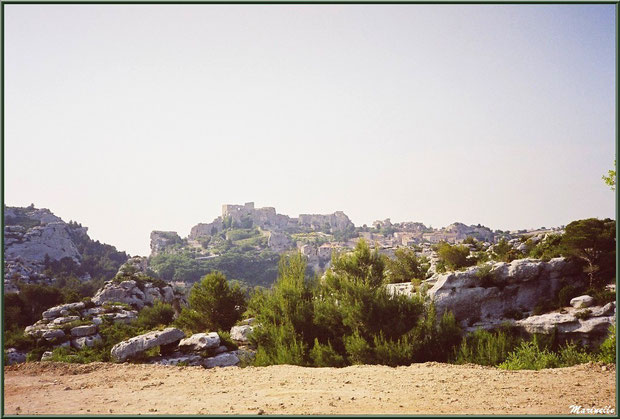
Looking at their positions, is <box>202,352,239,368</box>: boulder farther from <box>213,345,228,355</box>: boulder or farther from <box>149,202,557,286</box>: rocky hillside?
<box>149,202,557,286</box>: rocky hillside

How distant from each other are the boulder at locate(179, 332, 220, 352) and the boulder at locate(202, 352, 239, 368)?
0.51 m

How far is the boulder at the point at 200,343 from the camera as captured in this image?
1386 centimetres

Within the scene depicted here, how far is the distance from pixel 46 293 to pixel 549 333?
1593 inches

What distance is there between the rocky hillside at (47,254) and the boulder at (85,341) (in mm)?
28481

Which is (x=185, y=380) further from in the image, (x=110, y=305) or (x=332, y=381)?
(x=110, y=305)

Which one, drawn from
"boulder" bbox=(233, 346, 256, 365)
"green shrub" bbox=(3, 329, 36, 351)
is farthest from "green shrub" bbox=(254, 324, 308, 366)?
"green shrub" bbox=(3, 329, 36, 351)

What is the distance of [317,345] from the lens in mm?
10867

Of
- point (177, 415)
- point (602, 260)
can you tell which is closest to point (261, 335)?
point (177, 415)

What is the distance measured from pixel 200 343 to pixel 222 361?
4.01 feet

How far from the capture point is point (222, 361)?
522 inches

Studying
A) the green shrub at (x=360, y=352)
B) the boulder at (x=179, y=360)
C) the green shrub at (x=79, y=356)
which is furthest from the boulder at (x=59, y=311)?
Answer: the green shrub at (x=360, y=352)

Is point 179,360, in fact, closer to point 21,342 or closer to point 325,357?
point 325,357

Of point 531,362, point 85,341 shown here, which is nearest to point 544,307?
point 531,362

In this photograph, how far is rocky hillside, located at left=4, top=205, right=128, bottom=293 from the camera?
5188 centimetres
